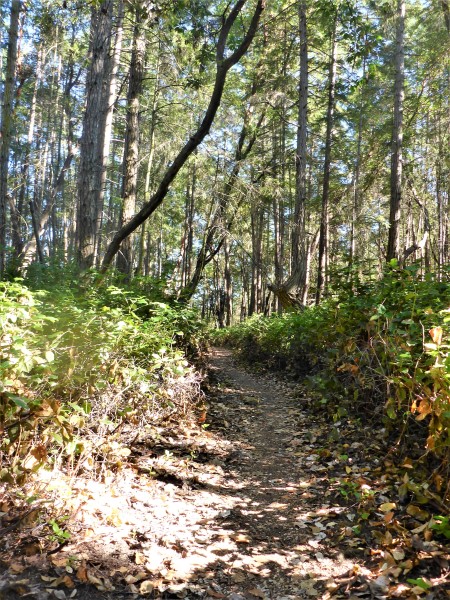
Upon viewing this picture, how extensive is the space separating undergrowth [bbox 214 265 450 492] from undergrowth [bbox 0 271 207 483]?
77.2 inches

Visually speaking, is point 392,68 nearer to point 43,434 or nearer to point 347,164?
point 347,164

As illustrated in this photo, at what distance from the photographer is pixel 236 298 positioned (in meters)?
54.7

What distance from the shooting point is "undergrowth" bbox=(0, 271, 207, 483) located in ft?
9.56

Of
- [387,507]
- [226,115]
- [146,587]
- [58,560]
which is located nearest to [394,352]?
[387,507]

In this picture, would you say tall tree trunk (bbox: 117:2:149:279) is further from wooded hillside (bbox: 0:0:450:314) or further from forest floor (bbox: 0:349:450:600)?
forest floor (bbox: 0:349:450:600)

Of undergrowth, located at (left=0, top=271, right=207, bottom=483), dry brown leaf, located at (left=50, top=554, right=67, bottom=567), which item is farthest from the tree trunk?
dry brown leaf, located at (left=50, top=554, right=67, bottom=567)

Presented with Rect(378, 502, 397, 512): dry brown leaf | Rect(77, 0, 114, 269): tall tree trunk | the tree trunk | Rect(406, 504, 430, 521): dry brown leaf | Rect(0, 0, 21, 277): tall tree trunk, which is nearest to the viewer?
Rect(406, 504, 430, 521): dry brown leaf

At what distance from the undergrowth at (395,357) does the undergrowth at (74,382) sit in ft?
6.43

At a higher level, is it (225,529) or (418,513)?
(418,513)

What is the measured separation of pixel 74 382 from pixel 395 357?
114 inches

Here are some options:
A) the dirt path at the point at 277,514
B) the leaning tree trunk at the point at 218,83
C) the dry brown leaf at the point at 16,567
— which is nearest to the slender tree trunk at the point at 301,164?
the dirt path at the point at 277,514

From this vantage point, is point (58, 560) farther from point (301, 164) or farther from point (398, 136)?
point (398, 136)

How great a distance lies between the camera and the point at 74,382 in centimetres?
375

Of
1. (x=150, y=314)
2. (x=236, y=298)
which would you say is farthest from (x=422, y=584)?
(x=236, y=298)
